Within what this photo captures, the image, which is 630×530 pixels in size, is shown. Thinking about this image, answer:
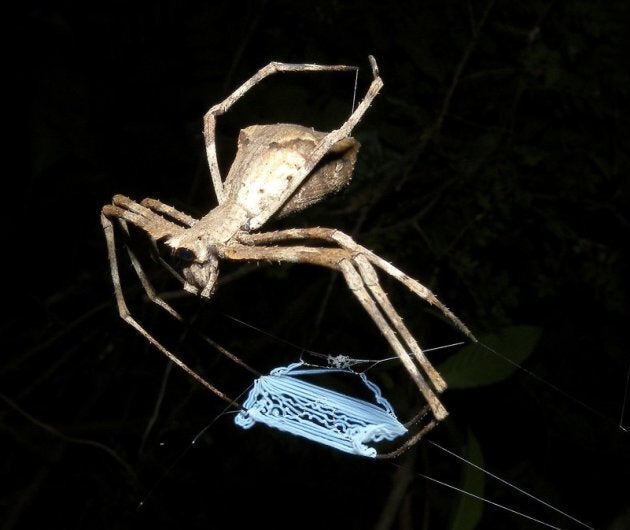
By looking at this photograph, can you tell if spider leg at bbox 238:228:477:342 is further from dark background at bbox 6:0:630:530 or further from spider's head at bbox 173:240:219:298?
dark background at bbox 6:0:630:530

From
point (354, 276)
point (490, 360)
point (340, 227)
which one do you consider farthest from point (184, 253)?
point (340, 227)

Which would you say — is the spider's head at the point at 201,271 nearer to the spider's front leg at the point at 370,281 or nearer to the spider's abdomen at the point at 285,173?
the spider's front leg at the point at 370,281

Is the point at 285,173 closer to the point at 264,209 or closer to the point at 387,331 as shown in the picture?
the point at 264,209

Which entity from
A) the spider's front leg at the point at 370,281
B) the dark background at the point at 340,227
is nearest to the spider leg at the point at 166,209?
the spider's front leg at the point at 370,281

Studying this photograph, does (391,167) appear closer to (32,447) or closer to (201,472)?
(201,472)

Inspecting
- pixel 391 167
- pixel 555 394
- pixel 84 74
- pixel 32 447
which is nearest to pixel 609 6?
pixel 391 167
